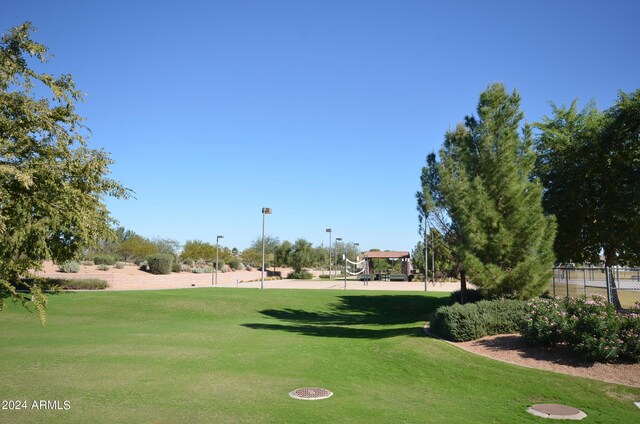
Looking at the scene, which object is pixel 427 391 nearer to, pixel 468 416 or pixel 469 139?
pixel 468 416

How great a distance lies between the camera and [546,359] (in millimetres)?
11461

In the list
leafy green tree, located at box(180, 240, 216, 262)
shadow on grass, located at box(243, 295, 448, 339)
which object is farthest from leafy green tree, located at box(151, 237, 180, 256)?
shadow on grass, located at box(243, 295, 448, 339)

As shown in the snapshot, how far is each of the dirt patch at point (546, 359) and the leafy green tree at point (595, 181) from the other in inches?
412

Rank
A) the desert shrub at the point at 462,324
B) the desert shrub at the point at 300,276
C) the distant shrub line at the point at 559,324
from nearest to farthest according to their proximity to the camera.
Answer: the distant shrub line at the point at 559,324 → the desert shrub at the point at 462,324 → the desert shrub at the point at 300,276

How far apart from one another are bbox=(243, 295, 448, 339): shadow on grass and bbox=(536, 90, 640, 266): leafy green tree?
8.66 m

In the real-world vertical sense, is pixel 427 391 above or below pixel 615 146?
below

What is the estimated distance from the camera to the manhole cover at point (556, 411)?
794 centimetres

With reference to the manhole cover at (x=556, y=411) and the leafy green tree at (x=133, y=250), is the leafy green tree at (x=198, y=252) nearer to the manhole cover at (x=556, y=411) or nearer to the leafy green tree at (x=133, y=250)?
the leafy green tree at (x=133, y=250)

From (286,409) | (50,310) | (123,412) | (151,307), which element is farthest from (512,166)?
(50,310)

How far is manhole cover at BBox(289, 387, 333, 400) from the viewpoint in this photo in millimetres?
8948

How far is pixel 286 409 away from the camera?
8086 mm

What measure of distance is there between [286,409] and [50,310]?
2077 centimetres

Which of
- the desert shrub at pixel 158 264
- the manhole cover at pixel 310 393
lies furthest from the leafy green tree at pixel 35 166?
the desert shrub at pixel 158 264

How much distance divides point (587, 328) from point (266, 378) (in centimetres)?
791
